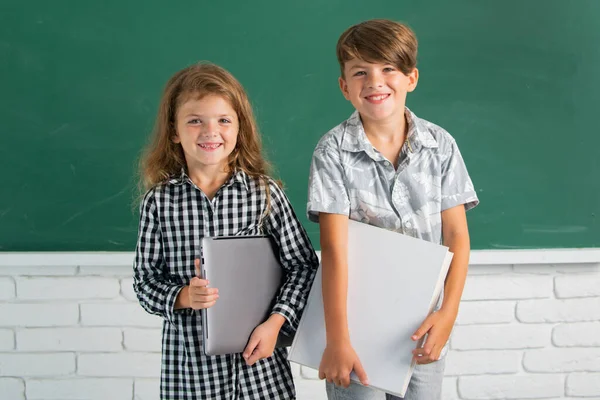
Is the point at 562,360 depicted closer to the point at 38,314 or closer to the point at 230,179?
the point at 230,179

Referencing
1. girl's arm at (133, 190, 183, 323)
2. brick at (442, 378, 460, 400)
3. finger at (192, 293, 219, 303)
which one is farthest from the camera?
brick at (442, 378, 460, 400)

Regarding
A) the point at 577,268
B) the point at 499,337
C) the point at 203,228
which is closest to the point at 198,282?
the point at 203,228

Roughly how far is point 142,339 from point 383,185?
1.01 m

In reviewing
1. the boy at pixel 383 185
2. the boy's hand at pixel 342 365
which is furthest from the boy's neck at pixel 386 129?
the boy's hand at pixel 342 365

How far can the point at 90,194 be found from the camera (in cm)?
171

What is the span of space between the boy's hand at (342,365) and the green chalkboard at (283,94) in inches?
26.9

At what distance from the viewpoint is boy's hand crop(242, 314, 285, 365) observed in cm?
111

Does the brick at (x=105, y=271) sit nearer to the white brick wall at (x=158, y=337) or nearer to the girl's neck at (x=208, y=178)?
the white brick wall at (x=158, y=337)

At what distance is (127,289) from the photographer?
1.79 metres

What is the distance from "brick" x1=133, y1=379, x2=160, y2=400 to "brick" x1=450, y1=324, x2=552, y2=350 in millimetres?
880

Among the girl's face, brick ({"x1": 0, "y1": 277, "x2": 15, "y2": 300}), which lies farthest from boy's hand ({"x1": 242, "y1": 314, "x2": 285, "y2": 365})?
brick ({"x1": 0, "y1": 277, "x2": 15, "y2": 300})

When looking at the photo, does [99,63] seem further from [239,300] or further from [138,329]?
[239,300]

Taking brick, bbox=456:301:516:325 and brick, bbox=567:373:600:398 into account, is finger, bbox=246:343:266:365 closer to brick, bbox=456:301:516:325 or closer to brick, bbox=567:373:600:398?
brick, bbox=456:301:516:325

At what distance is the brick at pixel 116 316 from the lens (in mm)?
1795
